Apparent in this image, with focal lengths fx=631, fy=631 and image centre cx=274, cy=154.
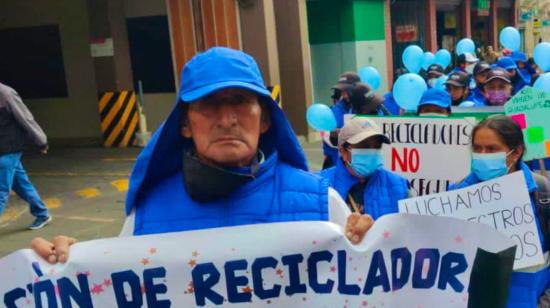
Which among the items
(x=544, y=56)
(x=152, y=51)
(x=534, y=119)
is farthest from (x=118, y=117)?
(x=534, y=119)

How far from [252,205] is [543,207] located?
5.11ft

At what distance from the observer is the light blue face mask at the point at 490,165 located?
3000 mm

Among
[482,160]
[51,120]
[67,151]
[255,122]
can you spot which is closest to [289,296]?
[255,122]

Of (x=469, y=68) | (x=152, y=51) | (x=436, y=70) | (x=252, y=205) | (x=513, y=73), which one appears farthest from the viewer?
(x=152, y=51)

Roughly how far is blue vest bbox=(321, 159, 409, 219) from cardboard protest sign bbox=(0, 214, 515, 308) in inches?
53.5

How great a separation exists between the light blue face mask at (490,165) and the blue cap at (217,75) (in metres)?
1.53

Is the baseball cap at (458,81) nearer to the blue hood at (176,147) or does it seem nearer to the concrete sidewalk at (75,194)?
the concrete sidewalk at (75,194)

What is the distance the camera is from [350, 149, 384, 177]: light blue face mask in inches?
137

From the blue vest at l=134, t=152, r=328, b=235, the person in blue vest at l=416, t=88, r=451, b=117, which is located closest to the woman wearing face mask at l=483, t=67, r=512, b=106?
the person in blue vest at l=416, t=88, r=451, b=117

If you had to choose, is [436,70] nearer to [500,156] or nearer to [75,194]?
[75,194]

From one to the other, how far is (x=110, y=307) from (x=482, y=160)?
1.89 meters

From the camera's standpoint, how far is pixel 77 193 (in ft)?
30.2

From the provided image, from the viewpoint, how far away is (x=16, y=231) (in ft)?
23.3

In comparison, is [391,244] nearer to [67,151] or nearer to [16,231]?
[16,231]
